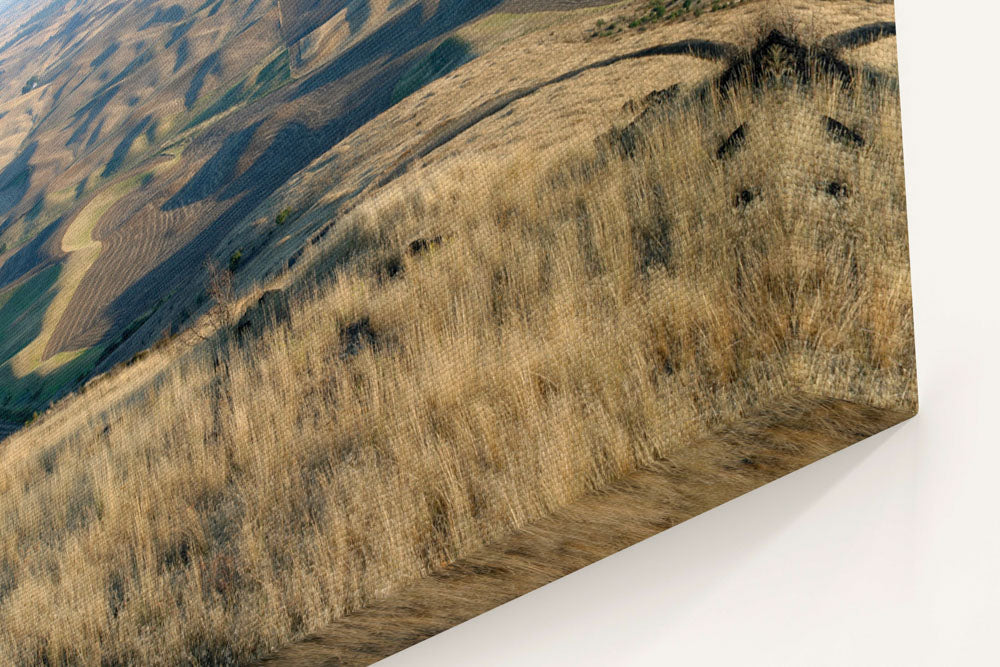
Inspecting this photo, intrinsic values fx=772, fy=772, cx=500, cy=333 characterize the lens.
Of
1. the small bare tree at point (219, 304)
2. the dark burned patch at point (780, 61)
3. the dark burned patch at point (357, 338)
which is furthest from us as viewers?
the small bare tree at point (219, 304)

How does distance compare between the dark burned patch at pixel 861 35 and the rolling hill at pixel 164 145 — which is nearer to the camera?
the dark burned patch at pixel 861 35

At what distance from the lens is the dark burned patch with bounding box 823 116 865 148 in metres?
2.74

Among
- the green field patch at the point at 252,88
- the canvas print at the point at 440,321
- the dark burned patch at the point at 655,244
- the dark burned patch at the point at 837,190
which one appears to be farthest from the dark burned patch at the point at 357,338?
the dark burned patch at the point at 837,190

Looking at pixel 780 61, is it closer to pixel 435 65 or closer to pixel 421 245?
pixel 435 65

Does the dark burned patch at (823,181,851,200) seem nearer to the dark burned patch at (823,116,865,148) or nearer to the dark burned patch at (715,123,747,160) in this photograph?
the dark burned patch at (823,116,865,148)

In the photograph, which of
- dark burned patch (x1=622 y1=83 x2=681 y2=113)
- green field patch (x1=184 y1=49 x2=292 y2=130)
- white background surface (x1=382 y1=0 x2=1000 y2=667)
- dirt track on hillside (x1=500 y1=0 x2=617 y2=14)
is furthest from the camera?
green field patch (x1=184 y1=49 x2=292 y2=130)

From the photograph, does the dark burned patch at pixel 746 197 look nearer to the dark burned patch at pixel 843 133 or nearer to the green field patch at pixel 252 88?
the dark burned patch at pixel 843 133

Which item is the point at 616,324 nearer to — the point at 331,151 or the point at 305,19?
the point at 331,151

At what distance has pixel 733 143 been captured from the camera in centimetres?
275

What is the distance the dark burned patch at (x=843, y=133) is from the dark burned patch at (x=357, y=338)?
1.87 m

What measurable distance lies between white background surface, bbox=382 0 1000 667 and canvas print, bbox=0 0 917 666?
142 mm

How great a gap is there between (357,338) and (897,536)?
85.1 inches

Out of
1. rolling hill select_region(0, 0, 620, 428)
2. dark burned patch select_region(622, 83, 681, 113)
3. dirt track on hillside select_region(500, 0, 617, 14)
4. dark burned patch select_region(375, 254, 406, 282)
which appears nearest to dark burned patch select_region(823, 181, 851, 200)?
dark burned patch select_region(622, 83, 681, 113)

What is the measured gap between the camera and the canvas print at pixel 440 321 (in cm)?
265
